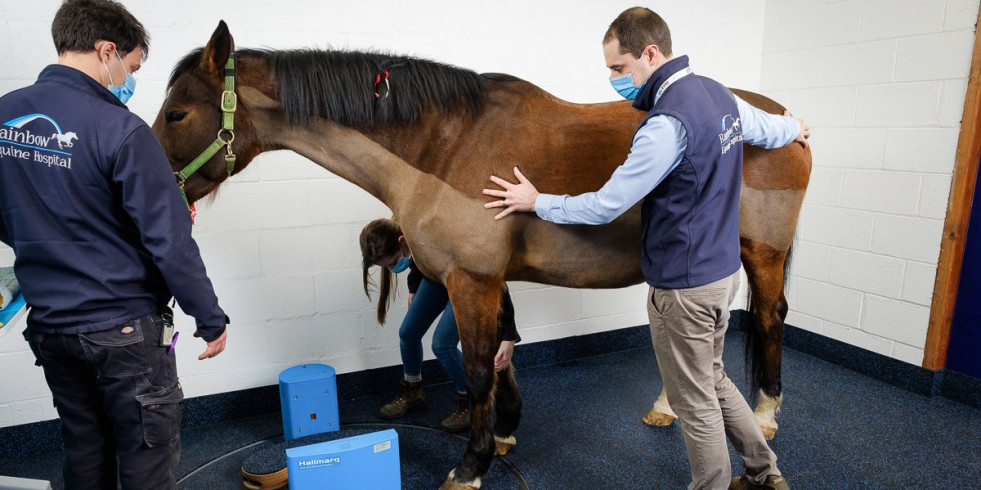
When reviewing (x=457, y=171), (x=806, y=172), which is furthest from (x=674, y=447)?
(x=457, y=171)

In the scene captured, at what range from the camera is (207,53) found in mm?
1698

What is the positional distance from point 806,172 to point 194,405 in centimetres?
281

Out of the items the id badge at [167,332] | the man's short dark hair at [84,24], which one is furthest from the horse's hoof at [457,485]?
the man's short dark hair at [84,24]

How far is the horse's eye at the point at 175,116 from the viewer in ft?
5.72

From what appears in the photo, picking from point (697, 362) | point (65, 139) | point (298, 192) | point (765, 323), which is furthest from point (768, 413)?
point (65, 139)

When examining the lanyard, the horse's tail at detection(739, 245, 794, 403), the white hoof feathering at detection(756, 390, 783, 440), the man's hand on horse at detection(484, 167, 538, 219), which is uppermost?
the lanyard

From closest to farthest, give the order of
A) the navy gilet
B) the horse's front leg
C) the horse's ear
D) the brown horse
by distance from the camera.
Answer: the navy gilet → the horse's ear → the brown horse → the horse's front leg

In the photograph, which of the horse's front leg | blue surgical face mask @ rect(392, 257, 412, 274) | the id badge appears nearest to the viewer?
the id badge

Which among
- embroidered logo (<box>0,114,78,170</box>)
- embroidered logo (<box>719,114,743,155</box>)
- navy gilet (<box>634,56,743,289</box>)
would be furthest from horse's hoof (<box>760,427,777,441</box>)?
embroidered logo (<box>0,114,78,170</box>)

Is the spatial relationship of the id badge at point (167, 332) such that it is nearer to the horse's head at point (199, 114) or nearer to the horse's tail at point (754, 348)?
the horse's head at point (199, 114)

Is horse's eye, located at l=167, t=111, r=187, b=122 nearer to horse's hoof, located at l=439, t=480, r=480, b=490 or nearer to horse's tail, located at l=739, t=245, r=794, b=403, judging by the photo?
horse's hoof, located at l=439, t=480, r=480, b=490

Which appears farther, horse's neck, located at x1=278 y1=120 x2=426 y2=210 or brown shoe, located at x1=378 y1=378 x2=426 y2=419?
brown shoe, located at x1=378 y1=378 x2=426 y2=419

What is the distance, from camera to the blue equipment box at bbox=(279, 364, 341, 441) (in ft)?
8.02

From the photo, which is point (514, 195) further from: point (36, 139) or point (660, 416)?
point (660, 416)
